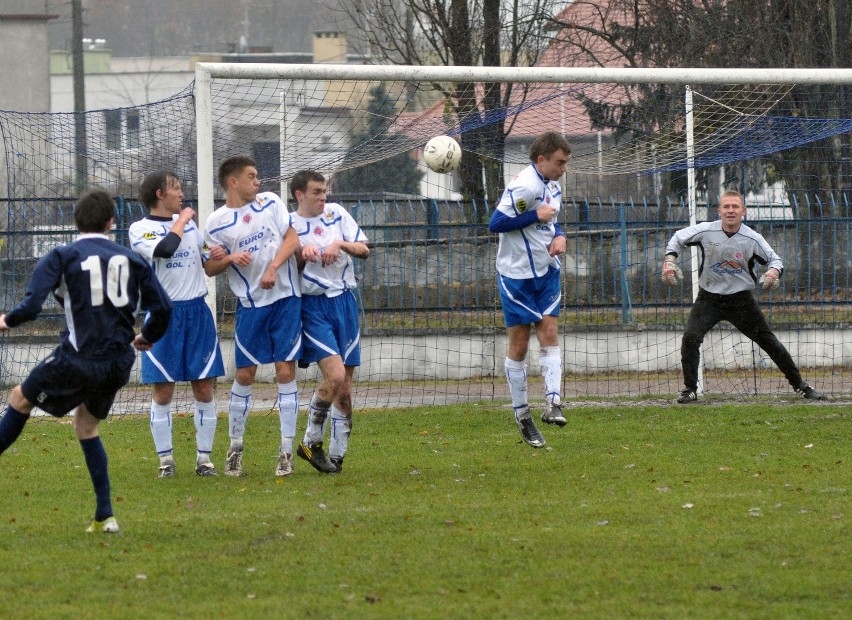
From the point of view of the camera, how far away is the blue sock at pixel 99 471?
20.1 feet

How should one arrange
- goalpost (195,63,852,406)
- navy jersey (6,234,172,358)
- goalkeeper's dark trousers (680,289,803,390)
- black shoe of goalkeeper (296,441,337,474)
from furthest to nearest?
goalkeeper's dark trousers (680,289,803,390), goalpost (195,63,852,406), black shoe of goalkeeper (296,441,337,474), navy jersey (6,234,172,358)

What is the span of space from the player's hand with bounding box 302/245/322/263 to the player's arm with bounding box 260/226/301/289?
7 cm

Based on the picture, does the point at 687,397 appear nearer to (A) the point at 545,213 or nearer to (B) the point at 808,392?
(B) the point at 808,392

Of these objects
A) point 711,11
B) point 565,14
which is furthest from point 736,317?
point 565,14

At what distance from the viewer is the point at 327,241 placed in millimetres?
7801

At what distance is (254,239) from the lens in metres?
7.70

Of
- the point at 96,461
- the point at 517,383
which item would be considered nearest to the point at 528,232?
the point at 517,383

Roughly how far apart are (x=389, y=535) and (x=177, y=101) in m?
6.56

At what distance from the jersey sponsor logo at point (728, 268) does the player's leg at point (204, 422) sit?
543cm

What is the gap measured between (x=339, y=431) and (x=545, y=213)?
204 centimetres

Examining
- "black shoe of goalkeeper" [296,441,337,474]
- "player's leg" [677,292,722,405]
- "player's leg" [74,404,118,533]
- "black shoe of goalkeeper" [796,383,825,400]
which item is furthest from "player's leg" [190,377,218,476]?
"black shoe of goalkeeper" [796,383,825,400]

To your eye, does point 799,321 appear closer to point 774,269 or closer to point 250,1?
point 774,269

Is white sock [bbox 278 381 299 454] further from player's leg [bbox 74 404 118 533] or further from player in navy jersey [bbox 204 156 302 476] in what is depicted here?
player's leg [bbox 74 404 118 533]

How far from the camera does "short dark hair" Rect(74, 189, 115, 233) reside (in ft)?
20.1
